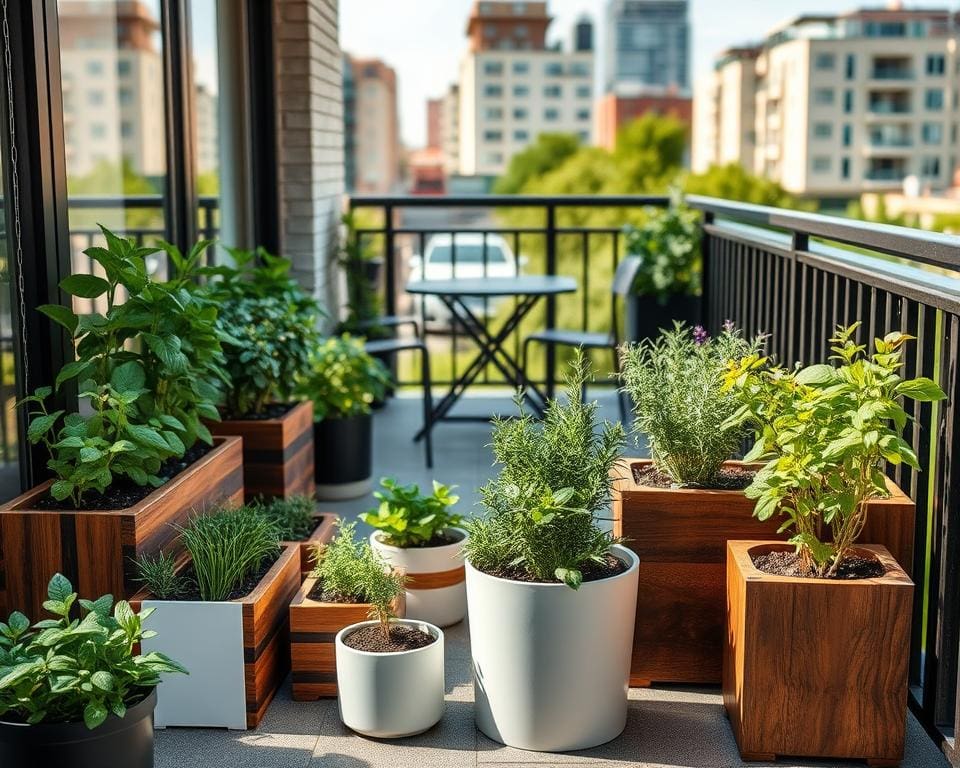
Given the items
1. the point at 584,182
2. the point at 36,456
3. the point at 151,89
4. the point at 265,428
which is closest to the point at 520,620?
the point at 36,456

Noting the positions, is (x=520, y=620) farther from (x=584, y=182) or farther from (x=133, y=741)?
(x=584, y=182)

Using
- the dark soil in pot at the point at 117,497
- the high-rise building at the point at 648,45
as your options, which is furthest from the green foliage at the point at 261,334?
the high-rise building at the point at 648,45

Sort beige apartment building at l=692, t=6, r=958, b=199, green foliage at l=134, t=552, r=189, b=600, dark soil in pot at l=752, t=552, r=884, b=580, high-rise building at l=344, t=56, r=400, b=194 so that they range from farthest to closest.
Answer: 1. high-rise building at l=344, t=56, r=400, b=194
2. beige apartment building at l=692, t=6, r=958, b=199
3. green foliage at l=134, t=552, r=189, b=600
4. dark soil in pot at l=752, t=552, r=884, b=580

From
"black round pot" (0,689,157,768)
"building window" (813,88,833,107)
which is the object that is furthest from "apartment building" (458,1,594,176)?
"black round pot" (0,689,157,768)

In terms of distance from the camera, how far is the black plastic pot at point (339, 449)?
4605mm

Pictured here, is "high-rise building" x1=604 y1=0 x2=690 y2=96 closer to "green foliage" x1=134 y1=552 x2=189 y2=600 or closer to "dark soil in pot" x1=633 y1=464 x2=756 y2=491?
"dark soil in pot" x1=633 y1=464 x2=756 y2=491

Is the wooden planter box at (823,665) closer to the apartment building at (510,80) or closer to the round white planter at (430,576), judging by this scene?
the round white planter at (430,576)

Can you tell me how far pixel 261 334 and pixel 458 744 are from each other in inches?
72.2

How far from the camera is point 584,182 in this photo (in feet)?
169

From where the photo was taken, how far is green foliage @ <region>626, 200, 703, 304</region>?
594 centimetres

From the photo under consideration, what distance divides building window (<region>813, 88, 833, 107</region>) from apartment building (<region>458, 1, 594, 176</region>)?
82.9 ft

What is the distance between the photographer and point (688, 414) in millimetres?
2793

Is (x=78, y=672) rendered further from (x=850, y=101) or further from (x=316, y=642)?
(x=850, y=101)

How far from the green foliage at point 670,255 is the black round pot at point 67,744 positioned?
4230mm
